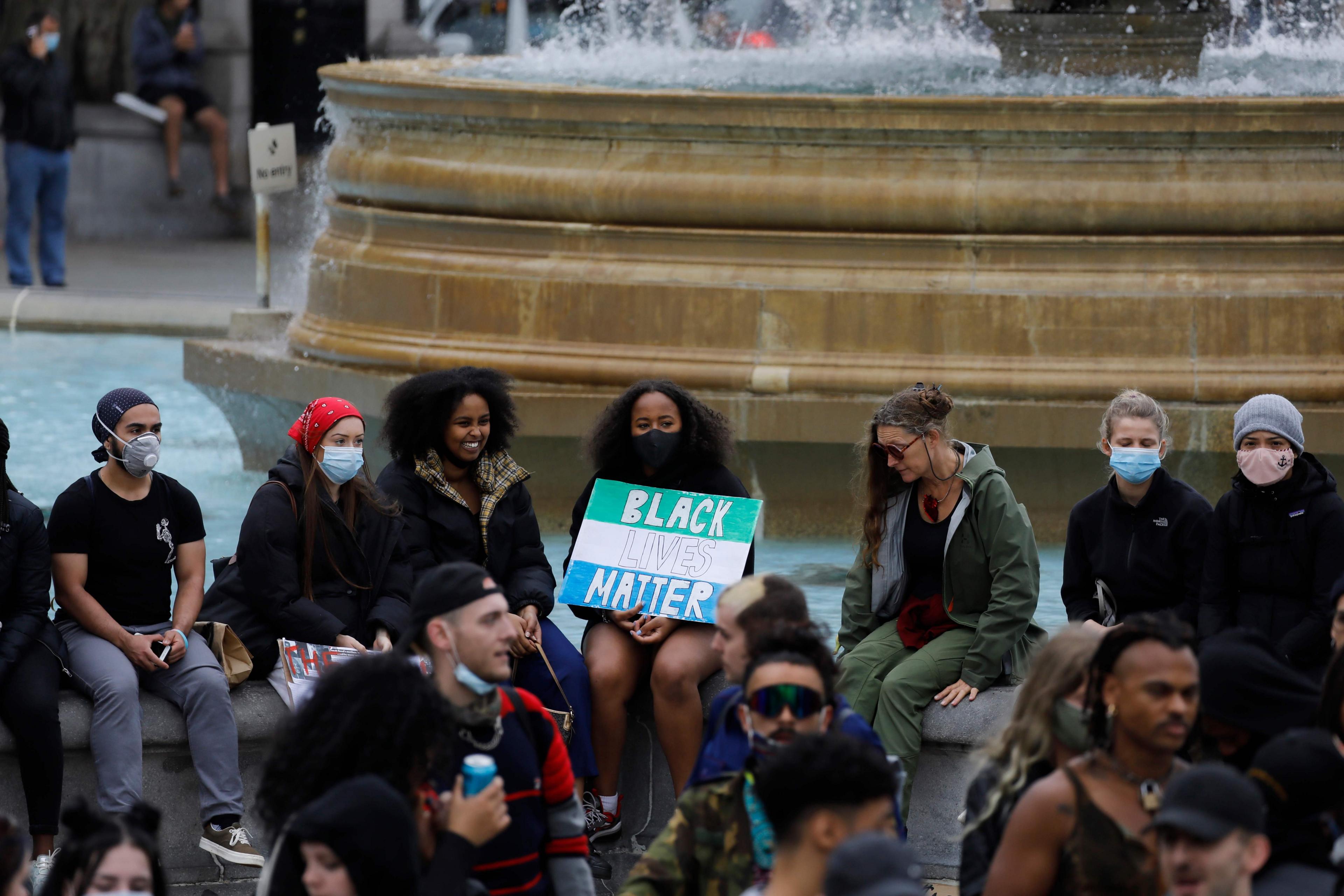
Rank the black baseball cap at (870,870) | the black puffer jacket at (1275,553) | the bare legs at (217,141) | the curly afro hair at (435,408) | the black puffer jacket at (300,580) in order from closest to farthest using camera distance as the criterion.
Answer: the black baseball cap at (870,870) → the black puffer jacket at (1275,553) → the black puffer jacket at (300,580) → the curly afro hair at (435,408) → the bare legs at (217,141)

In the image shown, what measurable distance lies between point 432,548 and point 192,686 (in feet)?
3.00

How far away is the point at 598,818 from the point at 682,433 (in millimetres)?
1213

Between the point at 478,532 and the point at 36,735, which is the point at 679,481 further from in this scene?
the point at 36,735

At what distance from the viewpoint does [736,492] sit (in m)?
6.63

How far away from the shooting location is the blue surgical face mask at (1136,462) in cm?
612

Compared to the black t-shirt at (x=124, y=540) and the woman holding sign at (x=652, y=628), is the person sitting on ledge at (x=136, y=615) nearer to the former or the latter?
the black t-shirt at (x=124, y=540)

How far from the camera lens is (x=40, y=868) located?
572cm

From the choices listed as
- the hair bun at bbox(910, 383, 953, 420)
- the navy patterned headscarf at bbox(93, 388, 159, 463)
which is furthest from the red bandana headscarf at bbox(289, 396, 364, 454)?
the hair bun at bbox(910, 383, 953, 420)

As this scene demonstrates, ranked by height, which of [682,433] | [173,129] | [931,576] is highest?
[173,129]

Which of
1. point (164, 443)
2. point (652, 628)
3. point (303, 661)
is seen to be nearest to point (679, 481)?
point (652, 628)

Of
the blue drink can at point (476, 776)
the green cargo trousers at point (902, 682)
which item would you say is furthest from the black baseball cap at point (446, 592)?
the green cargo trousers at point (902, 682)

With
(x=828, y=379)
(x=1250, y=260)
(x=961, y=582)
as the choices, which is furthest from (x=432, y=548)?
(x=1250, y=260)

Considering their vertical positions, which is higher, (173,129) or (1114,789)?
(173,129)

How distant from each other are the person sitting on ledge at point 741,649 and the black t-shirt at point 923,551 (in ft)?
4.44
